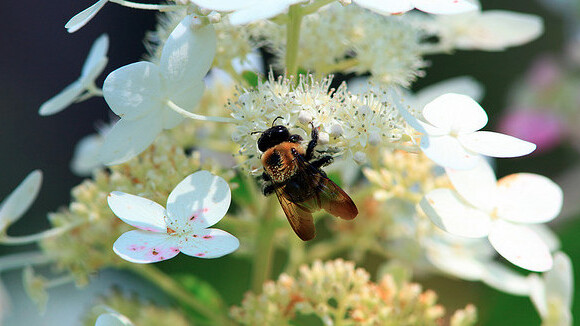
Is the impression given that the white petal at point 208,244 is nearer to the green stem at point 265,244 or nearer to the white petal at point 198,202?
the white petal at point 198,202

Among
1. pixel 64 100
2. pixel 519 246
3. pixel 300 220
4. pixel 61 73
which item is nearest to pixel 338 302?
pixel 300 220

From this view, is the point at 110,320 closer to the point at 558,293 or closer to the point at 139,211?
the point at 139,211

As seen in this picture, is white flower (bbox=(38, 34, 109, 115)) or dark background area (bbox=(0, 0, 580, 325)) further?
dark background area (bbox=(0, 0, 580, 325))

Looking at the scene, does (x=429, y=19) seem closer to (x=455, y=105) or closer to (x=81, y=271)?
Answer: (x=455, y=105)

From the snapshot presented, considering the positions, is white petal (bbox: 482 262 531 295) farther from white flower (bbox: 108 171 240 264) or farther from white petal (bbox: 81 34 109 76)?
white petal (bbox: 81 34 109 76)

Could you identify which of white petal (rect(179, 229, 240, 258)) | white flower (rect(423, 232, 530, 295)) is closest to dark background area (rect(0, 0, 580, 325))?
white flower (rect(423, 232, 530, 295))
